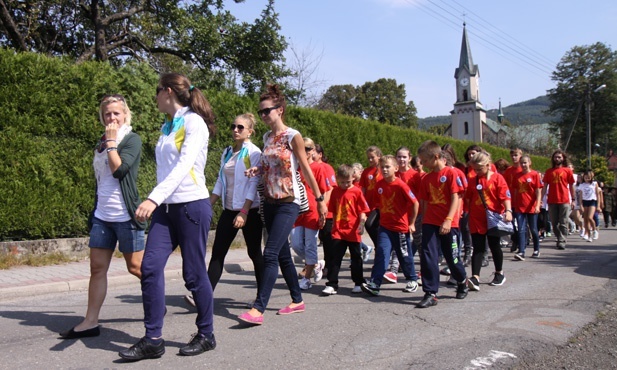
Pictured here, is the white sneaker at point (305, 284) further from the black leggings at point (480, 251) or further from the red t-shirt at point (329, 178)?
the black leggings at point (480, 251)

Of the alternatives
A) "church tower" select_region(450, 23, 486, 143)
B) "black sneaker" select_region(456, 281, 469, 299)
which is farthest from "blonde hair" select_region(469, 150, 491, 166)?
"church tower" select_region(450, 23, 486, 143)

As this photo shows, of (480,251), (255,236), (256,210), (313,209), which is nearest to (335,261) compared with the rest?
(313,209)

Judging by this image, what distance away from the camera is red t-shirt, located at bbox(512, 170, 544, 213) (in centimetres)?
1005

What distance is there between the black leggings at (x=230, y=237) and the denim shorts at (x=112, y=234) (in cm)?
98

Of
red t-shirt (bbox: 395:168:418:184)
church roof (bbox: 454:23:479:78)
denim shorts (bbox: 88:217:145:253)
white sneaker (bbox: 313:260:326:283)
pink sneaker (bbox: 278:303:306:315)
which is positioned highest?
church roof (bbox: 454:23:479:78)

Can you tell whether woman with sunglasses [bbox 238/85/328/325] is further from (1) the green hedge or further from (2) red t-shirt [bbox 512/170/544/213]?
(2) red t-shirt [bbox 512/170/544/213]

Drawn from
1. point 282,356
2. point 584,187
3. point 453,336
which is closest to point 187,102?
point 282,356

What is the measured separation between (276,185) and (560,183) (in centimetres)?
863

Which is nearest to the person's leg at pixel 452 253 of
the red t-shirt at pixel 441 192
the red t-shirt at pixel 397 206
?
the red t-shirt at pixel 441 192

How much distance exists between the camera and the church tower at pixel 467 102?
10094cm

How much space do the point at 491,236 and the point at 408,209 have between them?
1.30 metres

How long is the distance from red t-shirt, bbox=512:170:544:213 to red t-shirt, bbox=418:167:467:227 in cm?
445

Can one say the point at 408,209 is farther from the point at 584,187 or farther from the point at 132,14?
the point at 132,14

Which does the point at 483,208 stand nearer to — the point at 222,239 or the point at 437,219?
the point at 437,219
